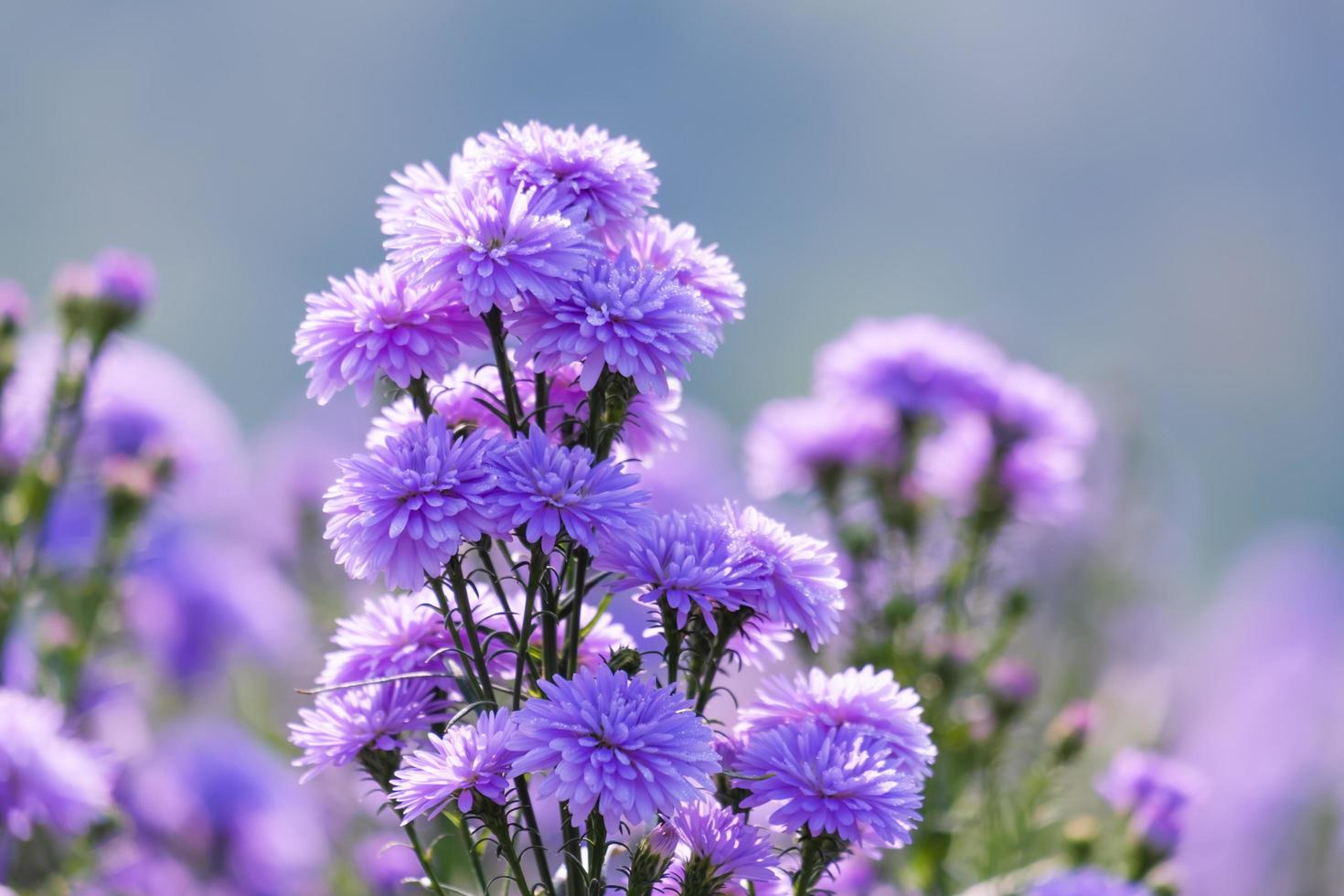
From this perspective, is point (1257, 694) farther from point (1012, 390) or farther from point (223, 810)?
point (223, 810)

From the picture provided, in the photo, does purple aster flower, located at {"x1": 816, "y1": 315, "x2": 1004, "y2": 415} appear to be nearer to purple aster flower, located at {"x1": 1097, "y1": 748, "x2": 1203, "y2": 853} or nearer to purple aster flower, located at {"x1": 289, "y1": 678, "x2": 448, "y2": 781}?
purple aster flower, located at {"x1": 1097, "y1": 748, "x2": 1203, "y2": 853}

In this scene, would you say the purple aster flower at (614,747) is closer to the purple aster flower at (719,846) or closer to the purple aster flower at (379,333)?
the purple aster flower at (719,846)

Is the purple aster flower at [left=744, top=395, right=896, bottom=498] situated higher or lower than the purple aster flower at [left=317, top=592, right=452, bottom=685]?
higher

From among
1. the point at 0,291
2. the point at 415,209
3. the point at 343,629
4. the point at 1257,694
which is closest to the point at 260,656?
the point at 0,291

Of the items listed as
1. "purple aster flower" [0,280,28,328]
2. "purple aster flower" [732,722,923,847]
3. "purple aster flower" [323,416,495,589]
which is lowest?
"purple aster flower" [732,722,923,847]

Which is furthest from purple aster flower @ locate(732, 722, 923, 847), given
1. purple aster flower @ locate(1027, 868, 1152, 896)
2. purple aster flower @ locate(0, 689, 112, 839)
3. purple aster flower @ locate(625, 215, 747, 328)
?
purple aster flower @ locate(0, 689, 112, 839)

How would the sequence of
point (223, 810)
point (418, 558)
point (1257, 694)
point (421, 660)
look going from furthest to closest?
1. point (1257, 694)
2. point (223, 810)
3. point (421, 660)
4. point (418, 558)
